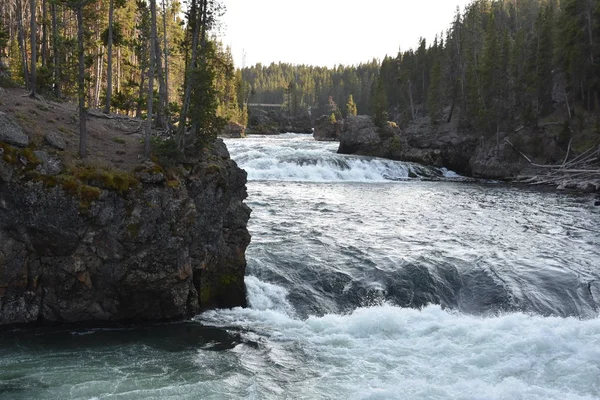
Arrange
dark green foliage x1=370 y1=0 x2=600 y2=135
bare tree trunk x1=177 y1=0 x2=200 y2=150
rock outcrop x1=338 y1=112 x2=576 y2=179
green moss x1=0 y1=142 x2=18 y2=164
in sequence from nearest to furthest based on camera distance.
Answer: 1. green moss x1=0 y1=142 x2=18 y2=164
2. bare tree trunk x1=177 y1=0 x2=200 y2=150
3. rock outcrop x1=338 y1=112 x2=576 y2=179
4. dark green foliage x1=370 y1=0 x2=600 y2=135

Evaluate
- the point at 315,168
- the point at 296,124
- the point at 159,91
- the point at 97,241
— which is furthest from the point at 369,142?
the point at 296,124

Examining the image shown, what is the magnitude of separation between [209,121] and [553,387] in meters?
12.5

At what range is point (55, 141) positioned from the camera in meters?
14.0

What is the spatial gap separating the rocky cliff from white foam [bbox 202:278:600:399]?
1.85 meters

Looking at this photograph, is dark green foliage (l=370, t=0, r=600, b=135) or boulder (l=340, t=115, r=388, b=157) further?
boulder (l=340, t=115, r=388, b=157)

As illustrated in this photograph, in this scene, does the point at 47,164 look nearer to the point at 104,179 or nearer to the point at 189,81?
the point at 104,179

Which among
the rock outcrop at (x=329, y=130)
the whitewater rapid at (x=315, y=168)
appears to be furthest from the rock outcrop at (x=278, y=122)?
the whitewater rapid at (x=315, y=168)

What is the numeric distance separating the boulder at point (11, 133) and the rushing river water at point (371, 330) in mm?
5029

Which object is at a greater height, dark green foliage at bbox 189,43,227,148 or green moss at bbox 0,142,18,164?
dark green foliage at bbox 189,43,227,148

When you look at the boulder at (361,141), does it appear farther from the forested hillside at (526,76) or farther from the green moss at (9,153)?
the green moss at (9,153)

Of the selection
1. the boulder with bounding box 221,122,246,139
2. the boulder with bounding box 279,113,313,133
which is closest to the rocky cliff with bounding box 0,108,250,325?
the boulder with bounding box 221,122,246,139

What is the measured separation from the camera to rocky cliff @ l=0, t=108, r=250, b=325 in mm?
12250

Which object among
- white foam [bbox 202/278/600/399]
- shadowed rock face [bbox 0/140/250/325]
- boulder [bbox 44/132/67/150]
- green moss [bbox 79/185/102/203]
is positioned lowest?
white foam [bbox 202/278/600/399]

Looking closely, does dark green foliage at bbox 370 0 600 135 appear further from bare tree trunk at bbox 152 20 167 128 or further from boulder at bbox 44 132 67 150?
boulder at bbox 44 132 67 150
